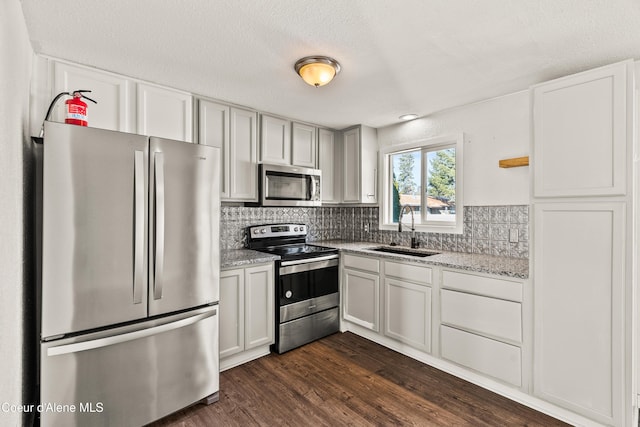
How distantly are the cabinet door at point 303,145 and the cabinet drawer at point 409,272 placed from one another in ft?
4.64

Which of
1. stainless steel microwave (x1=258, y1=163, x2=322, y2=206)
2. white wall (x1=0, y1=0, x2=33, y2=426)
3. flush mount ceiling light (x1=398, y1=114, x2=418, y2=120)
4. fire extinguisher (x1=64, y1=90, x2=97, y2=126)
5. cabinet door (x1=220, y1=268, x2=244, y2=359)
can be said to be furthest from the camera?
flush mount ceiling light (x1=398, y1=114, x2=418, y2=120)

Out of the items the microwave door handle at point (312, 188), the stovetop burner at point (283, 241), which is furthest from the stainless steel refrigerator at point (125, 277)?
the microwave door handle at point (312, 188)

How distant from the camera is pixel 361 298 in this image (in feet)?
10.1

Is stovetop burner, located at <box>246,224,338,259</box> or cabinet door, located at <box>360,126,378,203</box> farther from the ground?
cabinet door, located at <box>360,126,378,203</box>

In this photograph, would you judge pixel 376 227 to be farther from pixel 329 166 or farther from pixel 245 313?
pixel 245 313

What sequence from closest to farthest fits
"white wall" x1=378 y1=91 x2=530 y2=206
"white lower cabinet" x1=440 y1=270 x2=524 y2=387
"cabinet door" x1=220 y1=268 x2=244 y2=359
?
"white lower cabinet" x1=440 y1=270 x2=524 y2=387 → "cabinet door" x1=220 y1=268 x2=244 y2=359 → "white wall" x1=378 y1=91 x2=530 y2=206

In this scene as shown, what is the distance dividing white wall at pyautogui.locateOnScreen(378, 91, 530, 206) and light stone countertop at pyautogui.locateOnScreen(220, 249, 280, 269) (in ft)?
6.45

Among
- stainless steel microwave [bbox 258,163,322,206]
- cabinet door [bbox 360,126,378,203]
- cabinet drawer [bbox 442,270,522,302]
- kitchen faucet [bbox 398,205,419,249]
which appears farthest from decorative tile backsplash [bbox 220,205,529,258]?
cabinet drawer [bbox 442,270,522,302]

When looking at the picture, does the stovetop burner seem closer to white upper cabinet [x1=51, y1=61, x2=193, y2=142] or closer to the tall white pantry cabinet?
white upper cabinet [x1=51, y1=61, x2=193, y2=142]

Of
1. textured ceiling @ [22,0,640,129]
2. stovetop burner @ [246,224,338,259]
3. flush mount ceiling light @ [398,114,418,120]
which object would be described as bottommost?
stovetop burner @ [246,224,338,259]

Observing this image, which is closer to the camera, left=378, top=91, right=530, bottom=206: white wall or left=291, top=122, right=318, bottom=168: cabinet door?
left=378, top=91, right=530, bottom=206: white wall

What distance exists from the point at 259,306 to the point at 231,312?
261mm

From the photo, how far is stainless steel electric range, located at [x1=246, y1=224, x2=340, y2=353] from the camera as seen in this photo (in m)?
2.76

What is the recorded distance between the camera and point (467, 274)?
2309 mm
